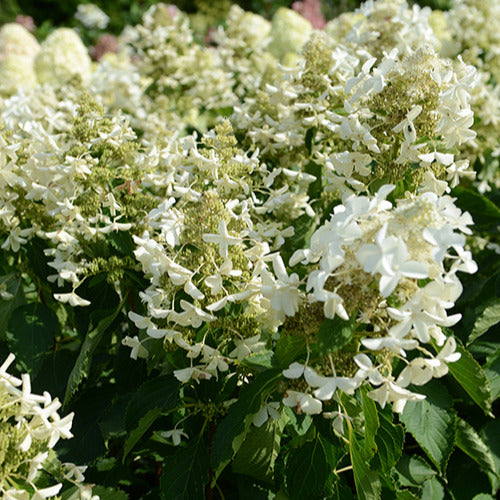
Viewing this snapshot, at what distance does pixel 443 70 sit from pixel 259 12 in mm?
6965

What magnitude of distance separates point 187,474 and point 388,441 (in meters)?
0.35

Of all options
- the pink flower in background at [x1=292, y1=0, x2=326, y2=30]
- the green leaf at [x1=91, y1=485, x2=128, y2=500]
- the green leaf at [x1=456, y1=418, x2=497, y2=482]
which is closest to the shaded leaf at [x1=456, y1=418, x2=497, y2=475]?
the green leaf at [x1=456, y1=418, x2=497, y2=482]

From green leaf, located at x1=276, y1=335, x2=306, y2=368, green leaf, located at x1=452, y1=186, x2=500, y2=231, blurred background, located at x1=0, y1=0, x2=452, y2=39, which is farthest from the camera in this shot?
blurred background, located at x1=0, y1=0, x2=452, y2=39

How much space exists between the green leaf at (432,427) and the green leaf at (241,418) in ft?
1.18

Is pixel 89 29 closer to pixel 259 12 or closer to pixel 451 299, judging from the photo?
pixel 259 12

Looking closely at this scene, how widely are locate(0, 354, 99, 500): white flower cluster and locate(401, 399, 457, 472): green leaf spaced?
0.63m

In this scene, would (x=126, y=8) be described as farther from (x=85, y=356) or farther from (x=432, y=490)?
(x=432, y=490)

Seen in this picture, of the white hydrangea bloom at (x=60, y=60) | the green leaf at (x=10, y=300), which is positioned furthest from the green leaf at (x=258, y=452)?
the white hydrangea bloom at (x=60, y=60)

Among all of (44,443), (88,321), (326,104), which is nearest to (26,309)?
(88,321)

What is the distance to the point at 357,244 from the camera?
0.82m

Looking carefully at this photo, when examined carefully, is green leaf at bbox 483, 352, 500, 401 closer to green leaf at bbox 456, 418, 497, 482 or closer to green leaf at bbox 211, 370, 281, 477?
green leaf at bbox 456, 418, 497, 482

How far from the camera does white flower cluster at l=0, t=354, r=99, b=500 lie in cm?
85

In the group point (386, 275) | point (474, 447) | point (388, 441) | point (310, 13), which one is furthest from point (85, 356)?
point (310, 13)

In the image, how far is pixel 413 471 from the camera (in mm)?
1365
